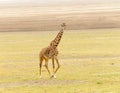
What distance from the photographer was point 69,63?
3044cm

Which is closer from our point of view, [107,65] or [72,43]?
[107,65]

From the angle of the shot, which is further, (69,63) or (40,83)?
(69,63)

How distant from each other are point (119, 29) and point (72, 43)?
11097 millimetres

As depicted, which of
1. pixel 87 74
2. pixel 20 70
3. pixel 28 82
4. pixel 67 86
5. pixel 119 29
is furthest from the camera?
pixel 119 29

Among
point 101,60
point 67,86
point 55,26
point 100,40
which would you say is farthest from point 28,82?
point 55,26

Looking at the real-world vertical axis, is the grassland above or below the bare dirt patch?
above

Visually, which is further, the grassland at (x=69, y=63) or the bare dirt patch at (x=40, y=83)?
the bare dirt patch at (x=40, y=83)

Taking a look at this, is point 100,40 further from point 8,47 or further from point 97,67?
point 97,67

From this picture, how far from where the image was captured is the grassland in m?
21.6

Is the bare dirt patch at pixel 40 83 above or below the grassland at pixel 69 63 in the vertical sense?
below

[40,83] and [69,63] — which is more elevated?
[69,63]

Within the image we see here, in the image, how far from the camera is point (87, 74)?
2520cm

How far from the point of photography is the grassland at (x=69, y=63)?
2159 centimetres

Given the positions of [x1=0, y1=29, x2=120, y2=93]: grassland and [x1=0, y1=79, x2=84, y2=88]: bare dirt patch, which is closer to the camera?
[x1=0, y1=29, x2=120, y2=93]: grassland
